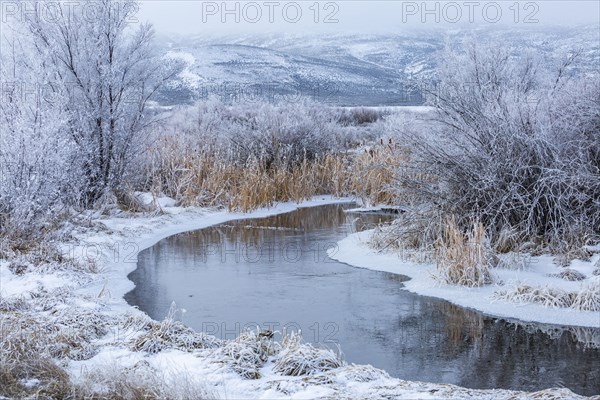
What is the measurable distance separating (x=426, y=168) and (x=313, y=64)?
74.4 meters

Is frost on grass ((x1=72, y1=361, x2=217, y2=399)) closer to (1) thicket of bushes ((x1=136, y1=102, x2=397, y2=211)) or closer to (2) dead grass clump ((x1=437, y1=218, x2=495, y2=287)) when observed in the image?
(2) dead grass clump ((x1=437, y1=218, x2=495, y2=287))

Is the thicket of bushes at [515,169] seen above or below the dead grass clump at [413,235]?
above

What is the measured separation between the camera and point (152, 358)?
636 centimetres

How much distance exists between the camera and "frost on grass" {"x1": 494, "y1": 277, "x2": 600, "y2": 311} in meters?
8.34

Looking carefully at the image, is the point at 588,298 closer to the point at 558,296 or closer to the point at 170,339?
the point at 558,296

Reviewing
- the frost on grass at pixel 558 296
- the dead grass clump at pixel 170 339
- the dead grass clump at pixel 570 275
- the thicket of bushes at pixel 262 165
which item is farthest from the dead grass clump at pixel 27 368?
the thicket of bushes at pixel 262 165

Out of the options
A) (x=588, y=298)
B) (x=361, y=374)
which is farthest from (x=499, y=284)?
(x=361, y=374)

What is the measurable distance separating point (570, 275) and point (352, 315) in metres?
2.81

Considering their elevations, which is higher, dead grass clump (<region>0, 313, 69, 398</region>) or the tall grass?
the tall grass

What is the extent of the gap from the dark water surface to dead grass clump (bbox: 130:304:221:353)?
715mm

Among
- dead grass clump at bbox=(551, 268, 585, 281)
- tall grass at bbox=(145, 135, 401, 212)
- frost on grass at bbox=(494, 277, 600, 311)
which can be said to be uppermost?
tall grass at bbox=(145, 135, 401, 212)

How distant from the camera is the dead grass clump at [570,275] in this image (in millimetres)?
9156

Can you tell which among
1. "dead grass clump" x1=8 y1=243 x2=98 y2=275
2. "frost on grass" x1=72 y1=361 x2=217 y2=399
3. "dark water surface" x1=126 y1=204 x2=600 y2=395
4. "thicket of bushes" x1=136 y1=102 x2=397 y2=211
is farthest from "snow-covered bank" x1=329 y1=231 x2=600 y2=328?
"frost on grass" x1=72 y1=361 x2=217 y2=399

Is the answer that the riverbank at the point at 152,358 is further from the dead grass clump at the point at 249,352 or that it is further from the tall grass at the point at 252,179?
the tall grass at the point at 252,179
